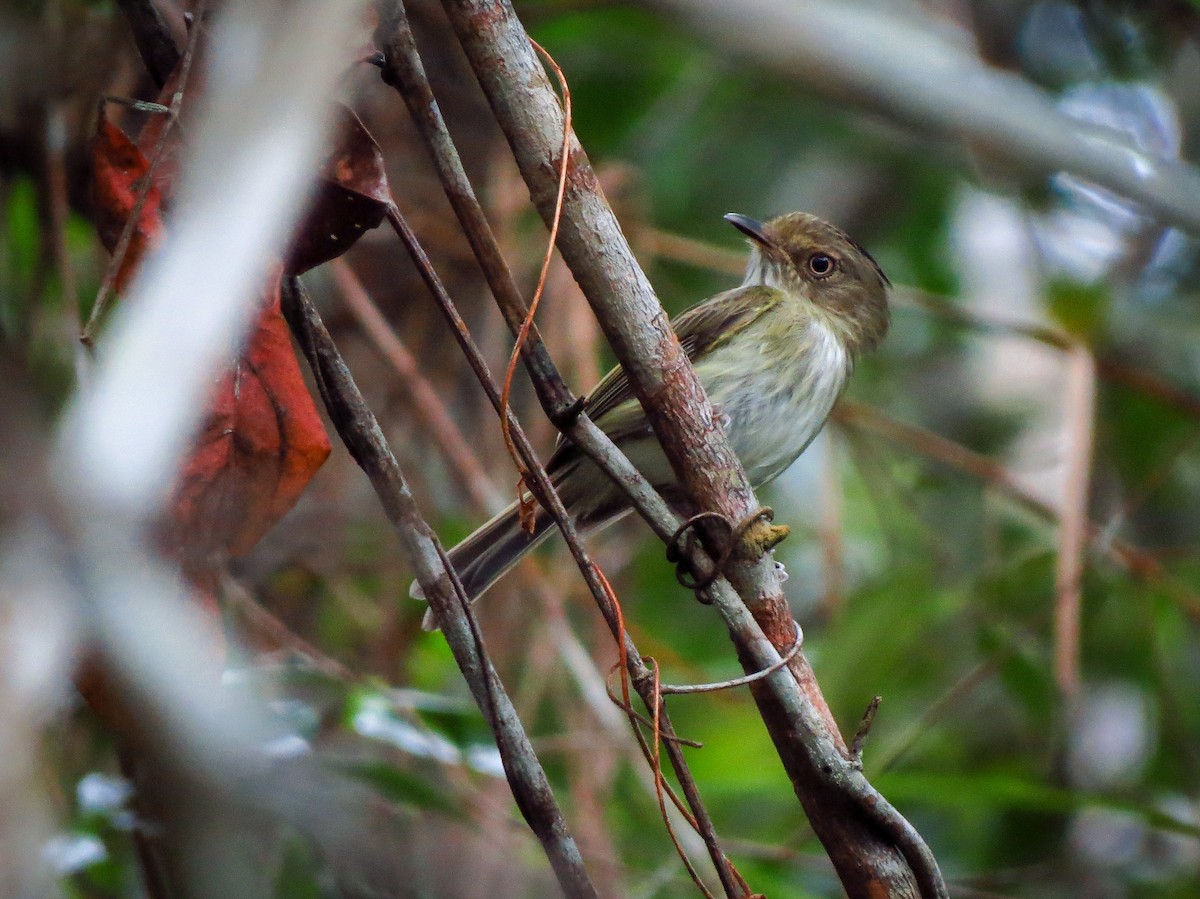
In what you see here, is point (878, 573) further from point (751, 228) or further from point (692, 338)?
point (692, 338)

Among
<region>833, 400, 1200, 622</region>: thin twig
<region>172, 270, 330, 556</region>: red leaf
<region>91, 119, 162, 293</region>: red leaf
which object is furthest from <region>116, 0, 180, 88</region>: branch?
<region>833, 400, 1200, 622</region>: thin twig

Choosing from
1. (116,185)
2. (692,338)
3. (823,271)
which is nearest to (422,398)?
(692,338)

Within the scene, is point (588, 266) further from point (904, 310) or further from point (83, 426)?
point (904, 310)

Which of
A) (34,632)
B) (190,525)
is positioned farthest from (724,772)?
(34,632)

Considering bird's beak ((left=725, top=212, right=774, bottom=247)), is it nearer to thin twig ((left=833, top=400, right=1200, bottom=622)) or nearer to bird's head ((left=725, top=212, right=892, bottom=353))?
bird's head ((left=725, top=212, right=892, bottom=353))

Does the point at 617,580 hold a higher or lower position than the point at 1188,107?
lower

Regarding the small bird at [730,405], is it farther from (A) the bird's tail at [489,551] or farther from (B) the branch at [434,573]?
(B) the branch at [434,573]

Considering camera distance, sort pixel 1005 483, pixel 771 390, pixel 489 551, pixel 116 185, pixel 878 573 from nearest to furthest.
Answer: pixel 116 185, pixel 489 551, pixel 771 390, pixel 1005 483, pixel 878 573
